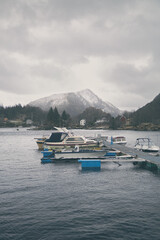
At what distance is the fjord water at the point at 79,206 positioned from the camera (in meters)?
12.3

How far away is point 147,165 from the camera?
102 ft

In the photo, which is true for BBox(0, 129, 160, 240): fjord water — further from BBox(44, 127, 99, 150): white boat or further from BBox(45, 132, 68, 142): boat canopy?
BBox(45, 132, 68, 142): boat canopy

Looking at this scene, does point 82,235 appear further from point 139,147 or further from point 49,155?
point 139,147

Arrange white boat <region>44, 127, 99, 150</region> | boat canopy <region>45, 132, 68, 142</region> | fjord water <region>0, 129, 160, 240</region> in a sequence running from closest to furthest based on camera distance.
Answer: fjord water <region>0, 129, 160, 240</region> < white boat <region>44, 127, 99, 150</region> < boat canopy <region>45, 132, 68, 142</region>

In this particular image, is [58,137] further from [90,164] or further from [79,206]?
[79,206]

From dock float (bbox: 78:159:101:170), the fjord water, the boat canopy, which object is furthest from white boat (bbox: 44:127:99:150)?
the fjord water

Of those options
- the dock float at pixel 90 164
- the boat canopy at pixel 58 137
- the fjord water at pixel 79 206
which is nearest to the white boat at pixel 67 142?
the boat canopy at pixel 58 137

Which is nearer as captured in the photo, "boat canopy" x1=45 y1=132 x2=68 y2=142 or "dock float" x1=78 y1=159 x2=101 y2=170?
"dock float" x1=78 y1=159 x2=101 y2=170

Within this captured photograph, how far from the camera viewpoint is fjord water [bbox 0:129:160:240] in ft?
40.3

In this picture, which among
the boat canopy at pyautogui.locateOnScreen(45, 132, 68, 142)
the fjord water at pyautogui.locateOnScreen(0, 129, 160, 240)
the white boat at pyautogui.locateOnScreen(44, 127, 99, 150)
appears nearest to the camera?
the fjord water at pyautogui.locateOnScreen(0, 129, 160, 240)

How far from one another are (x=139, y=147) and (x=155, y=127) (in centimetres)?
16712

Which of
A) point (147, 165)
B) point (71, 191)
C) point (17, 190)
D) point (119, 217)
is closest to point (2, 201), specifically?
point (17, 190)

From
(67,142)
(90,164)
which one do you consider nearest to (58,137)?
(67,142)

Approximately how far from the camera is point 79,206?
16.1 metres
